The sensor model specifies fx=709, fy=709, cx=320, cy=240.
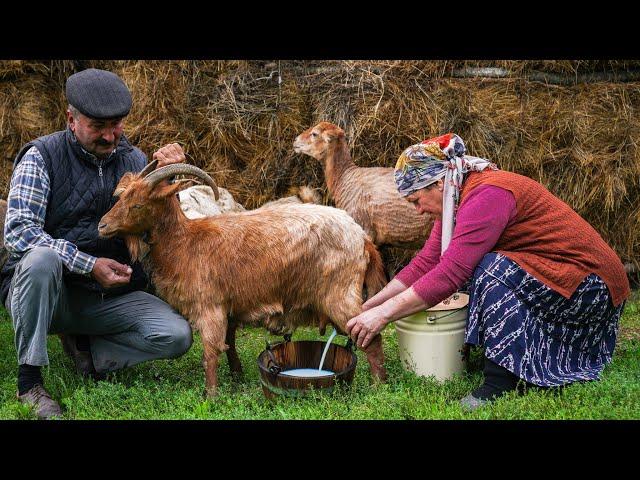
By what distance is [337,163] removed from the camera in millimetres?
8398

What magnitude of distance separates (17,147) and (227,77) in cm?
274

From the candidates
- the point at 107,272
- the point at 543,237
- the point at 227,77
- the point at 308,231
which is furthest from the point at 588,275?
the point at 227,77

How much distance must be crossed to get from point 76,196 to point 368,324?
2.23 meters

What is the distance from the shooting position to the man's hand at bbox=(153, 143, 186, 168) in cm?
503

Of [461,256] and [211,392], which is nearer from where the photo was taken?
[461,256]

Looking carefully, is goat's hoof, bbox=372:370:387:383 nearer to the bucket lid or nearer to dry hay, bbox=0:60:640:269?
the bucket lid

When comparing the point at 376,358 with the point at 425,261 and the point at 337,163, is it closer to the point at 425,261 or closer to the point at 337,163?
the point at 425,261

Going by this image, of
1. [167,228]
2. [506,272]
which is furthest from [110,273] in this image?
[506,272]

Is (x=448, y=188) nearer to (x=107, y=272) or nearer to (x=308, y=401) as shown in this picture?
(x=308, y=401)

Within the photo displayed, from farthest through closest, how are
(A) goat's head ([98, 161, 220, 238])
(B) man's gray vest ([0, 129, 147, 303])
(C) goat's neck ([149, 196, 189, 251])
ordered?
(C) goat's neck ([149, 196, 189, 251]) < (B) man's gray vest ([0, 129, 147, 303]) < (A) goat's head ([98, 161, 220, 238])

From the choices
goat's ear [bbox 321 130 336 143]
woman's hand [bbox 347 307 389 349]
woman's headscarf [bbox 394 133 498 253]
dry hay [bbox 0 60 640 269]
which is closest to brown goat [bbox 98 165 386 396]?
woman's hand [bbox 347 307 389 349]

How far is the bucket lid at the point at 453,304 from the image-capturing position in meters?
5.16

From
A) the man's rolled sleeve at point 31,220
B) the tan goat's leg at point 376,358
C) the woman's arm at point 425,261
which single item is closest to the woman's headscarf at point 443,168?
the woman's arm at point 425,261

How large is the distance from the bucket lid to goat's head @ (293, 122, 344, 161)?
3275mm
